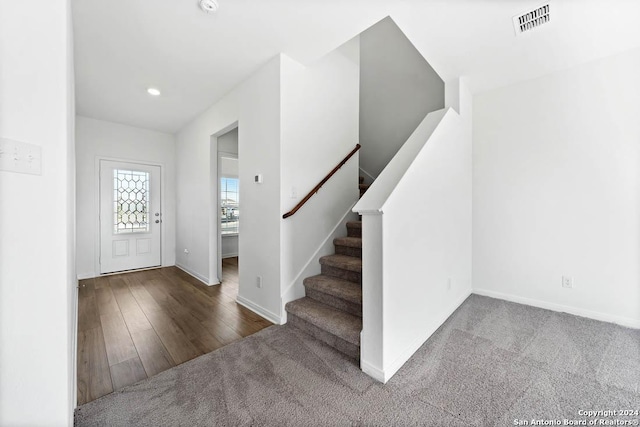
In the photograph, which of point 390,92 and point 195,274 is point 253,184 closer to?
point 195,274

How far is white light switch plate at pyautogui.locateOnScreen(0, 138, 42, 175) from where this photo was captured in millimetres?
787

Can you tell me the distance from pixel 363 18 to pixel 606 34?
2.00m

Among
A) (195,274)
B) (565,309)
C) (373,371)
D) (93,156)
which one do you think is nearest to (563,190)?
(565,309)

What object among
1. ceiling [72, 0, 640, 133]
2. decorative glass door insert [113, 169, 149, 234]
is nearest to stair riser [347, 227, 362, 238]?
ceiling [72, 0, 640, 133]

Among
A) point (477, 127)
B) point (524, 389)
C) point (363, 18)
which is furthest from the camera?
point (477, 127)

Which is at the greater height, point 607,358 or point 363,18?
point 363,18

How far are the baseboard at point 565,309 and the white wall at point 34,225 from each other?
11.8 ft

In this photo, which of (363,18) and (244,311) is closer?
(363,18)

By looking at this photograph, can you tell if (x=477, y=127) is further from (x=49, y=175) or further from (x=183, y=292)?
(x=183, y=292)

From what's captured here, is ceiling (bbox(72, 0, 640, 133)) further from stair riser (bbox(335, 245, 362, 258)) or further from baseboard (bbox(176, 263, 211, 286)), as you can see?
baseboard (bbox(176, 263, 211, 286))

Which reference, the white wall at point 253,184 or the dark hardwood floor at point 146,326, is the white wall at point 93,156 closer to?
the dark hardwood floor at point 146,326

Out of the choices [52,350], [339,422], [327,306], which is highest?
[52,350]

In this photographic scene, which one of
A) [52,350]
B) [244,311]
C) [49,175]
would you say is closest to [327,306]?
[244,311]

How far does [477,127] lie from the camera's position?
3016 mm
